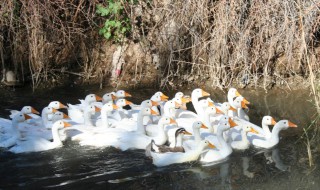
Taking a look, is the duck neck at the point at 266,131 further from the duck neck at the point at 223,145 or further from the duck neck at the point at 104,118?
the duck neck at the point at 104,118

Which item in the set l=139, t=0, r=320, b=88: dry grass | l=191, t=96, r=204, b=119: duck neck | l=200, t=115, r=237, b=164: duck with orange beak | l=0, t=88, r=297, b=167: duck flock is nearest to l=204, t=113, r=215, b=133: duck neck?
l=0, t=88, r=297, b=167: duck flock

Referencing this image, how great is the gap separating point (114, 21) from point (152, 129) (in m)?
3.48

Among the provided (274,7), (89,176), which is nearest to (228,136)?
(89,176)

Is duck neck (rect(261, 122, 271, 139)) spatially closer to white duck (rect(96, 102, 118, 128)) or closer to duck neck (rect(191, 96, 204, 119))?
duck neck (rect(191, 96, 204, 119))

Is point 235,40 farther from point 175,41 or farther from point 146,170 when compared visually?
point 146,170

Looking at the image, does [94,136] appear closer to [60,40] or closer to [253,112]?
[253,112]

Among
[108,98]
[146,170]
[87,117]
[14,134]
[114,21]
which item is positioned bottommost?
[146,170]

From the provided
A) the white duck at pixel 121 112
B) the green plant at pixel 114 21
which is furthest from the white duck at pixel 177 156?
the green plant at pixel 114 21

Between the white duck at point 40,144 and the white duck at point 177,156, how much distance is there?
1547 mm

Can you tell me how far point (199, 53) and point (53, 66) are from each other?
10.1 feet

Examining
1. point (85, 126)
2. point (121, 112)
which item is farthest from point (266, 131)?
point (85, 126)

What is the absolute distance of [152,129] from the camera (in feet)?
30.9

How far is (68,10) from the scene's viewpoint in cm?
1212

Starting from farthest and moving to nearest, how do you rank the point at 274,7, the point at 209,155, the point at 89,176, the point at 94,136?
the point at 274,7 < the point at 94,136 < the point at 209,155 < the point at 89,176
